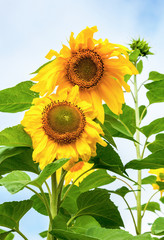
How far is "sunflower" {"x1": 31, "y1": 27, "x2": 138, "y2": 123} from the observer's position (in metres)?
1.02

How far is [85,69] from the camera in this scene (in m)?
1.10

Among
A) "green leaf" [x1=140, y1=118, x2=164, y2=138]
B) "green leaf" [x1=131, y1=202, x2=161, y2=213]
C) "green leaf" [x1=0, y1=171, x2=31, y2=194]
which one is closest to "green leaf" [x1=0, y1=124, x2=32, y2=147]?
"green leaf" [x1=0, y1=171, x2=31, y2=194]

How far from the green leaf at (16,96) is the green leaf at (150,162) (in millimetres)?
→ 374

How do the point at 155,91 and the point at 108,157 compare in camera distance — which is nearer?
the point at 108,157

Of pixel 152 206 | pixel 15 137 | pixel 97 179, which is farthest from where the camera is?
pixel 152 206

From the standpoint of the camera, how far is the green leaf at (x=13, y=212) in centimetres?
105

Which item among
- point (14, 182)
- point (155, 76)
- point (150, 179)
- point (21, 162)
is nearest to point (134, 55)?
point (155, 76)

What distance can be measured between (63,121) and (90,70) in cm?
21

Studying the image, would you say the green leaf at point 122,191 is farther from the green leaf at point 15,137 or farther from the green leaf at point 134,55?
the green leaf at point 134,55

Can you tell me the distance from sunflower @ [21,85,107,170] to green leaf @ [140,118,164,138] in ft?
1.90

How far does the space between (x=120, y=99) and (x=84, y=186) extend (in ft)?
1.48

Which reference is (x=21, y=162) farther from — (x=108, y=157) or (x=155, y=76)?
(x=155, y=76)

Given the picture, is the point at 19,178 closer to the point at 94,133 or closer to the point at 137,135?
the point at 94,133

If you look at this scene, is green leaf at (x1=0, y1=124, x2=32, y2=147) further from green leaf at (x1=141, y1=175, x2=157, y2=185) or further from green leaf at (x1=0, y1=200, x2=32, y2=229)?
green leaf at (x1=141, y1=175, x2=157, y2=185)
